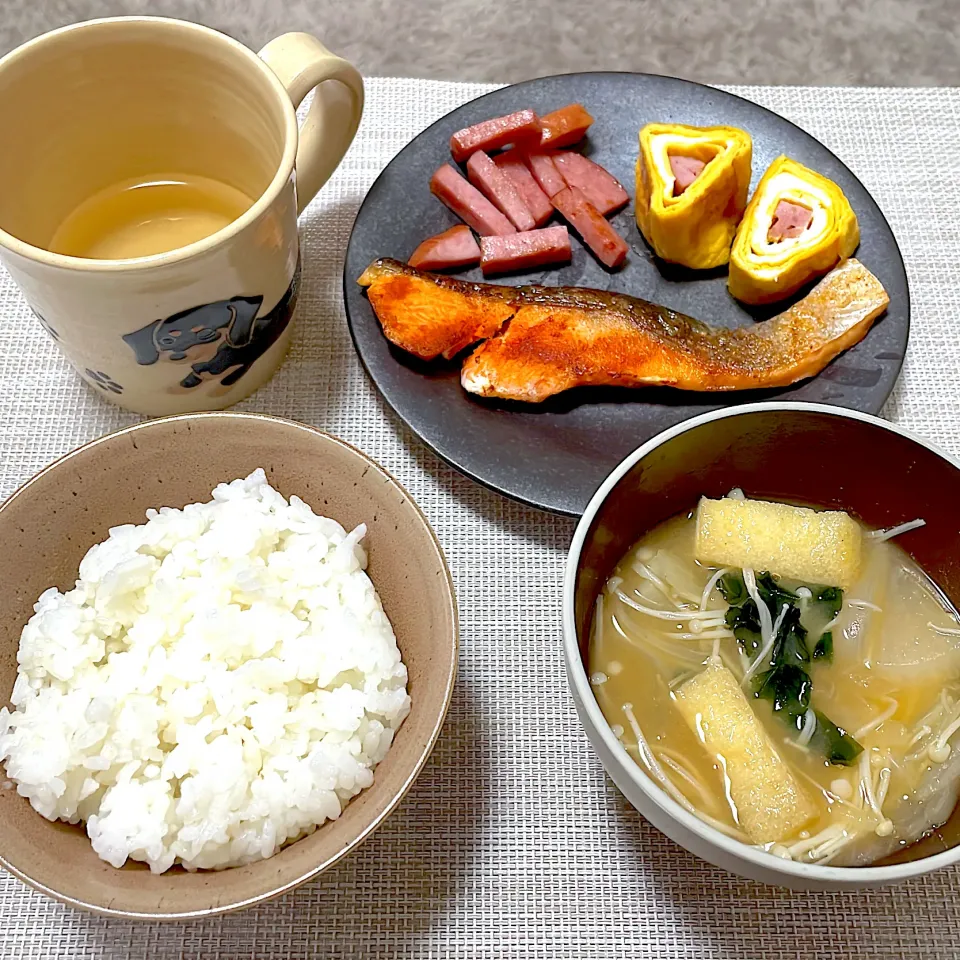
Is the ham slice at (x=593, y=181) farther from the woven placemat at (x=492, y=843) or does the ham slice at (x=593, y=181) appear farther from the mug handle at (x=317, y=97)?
the woven placemat at (x=492, y=843)

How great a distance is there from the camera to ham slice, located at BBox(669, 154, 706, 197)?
63.6 inches

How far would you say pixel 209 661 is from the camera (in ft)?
3.63

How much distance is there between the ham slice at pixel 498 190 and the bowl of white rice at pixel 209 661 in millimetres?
651

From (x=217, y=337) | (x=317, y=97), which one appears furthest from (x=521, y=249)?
(x=217, y=337)

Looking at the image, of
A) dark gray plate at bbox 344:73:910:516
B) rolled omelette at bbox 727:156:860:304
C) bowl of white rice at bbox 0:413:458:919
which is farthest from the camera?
rolled omelette at bbox 727:156:860:304

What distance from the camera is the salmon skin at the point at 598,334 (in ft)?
4.87

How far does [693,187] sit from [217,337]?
2.54 feet

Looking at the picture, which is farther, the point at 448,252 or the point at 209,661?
the point at 448,252

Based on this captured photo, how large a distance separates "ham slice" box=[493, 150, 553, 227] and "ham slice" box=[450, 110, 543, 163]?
1.1 inches

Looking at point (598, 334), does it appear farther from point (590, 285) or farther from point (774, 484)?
point (774, 484)

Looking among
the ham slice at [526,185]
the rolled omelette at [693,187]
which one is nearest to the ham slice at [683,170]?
the rolled omelette at [693,187]

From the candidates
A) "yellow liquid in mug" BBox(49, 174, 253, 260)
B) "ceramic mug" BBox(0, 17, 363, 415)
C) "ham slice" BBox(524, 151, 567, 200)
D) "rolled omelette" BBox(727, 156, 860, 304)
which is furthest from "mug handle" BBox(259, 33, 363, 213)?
"rolled omelette" BBox(727, 156, 860, 304)

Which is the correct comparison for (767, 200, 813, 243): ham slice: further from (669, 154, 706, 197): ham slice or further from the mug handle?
the mug handle

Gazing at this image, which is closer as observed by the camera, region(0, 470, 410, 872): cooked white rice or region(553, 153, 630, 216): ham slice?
region(0, 470, 410, 872): cooked white rice
